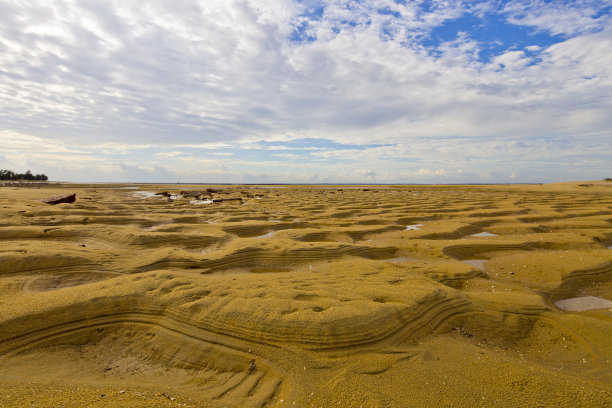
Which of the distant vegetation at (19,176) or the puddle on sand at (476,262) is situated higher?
the distant vegetation at (19,176)

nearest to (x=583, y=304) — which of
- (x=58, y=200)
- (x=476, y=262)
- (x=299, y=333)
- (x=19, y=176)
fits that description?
(x=476, y=262)

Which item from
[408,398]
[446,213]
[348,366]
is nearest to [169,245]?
[348,366]

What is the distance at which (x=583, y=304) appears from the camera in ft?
15.5

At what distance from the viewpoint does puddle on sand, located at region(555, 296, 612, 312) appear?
456 cm

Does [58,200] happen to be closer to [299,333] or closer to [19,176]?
[299,333]

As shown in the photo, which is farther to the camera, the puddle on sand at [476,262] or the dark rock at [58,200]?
the dark rock at [58,200]

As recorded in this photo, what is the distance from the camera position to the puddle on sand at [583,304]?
4555 millimetres

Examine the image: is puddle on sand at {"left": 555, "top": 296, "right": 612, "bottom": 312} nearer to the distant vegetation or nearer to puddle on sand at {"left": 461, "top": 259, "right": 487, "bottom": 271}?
puddle on sand at {"left": 461, "top": 259, "right": 487, "bottom": 271}

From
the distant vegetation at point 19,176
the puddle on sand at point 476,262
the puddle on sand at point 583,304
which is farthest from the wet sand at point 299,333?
the distant vegetation at point 19,176

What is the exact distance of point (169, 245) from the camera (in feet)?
26.9

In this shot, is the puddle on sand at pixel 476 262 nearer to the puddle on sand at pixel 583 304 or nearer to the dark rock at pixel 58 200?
the puddle on sand at pixel 583 304

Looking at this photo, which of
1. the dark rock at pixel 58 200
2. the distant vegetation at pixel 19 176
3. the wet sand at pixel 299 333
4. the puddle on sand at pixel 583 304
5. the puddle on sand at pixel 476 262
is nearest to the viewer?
the wet sand at pixel 299 333

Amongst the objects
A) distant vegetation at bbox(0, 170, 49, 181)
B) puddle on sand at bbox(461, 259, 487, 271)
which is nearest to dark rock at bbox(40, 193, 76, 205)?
puddle on sand at bbox(461, 259, 487, 271)

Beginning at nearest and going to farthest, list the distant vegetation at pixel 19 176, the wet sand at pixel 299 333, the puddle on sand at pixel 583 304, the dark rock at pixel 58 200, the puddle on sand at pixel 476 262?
1. the wet sand at pixel 299 333
2. the puddle on sand at pixel 583 304
3. the puddle on sand at pixel 476 262
4. the dark rock at pixel 58 200
5. the distant vegetation at pixel 19 176
